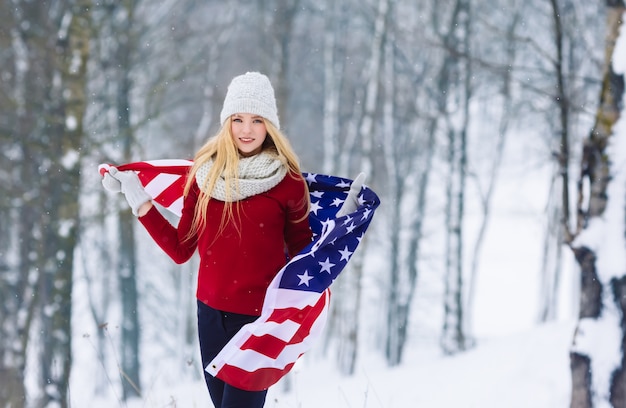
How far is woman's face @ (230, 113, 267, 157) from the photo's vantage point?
9.59 ft

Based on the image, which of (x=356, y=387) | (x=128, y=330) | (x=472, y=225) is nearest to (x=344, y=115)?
(x=128, y=330)

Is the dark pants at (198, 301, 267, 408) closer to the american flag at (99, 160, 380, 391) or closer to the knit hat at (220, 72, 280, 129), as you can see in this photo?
the american flag at (99, 160, 380, 391)

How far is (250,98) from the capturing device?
2.91 m

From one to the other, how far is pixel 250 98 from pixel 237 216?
51cm

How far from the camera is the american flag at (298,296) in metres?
2.69

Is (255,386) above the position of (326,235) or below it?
below

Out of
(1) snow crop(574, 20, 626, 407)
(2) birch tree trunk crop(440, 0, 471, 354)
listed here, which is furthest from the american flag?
(2) birch tree trunk crop(440, 0, 471, 354)

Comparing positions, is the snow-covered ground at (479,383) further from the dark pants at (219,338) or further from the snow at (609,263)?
the dark pants at (219,338)

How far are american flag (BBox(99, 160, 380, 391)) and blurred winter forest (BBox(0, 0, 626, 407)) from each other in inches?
30.9

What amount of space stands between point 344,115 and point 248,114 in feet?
44.2

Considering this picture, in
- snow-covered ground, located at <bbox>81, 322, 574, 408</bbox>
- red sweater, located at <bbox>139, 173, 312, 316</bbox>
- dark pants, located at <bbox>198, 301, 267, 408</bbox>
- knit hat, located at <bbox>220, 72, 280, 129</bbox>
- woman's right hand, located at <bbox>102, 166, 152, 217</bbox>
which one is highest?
knit hat, located at <bbox>220, 72, 280, 129</bbox>

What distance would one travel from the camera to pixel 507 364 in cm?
726

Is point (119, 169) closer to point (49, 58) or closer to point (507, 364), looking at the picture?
point (507, 364)

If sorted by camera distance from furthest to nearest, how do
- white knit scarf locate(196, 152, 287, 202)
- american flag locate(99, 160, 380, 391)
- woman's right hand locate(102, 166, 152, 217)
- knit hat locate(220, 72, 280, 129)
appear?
woman's right hand locate(102, 166, 152, 217) → knit hat locate(220, 72, 280, 129) → white knit scarf locate(196, 152, 287, 202) → american flag locate(99, 160, 380, 391)
